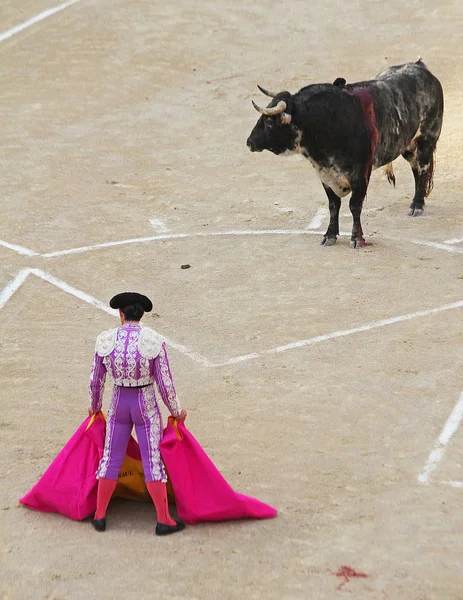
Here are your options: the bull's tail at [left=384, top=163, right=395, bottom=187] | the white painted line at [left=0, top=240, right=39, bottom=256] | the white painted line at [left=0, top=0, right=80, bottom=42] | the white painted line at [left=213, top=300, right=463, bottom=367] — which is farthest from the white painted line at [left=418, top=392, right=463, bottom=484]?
the white painted line at [left=0, top=0, right=80, bottom=42]

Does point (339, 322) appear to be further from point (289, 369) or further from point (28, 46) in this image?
point (28, 46)

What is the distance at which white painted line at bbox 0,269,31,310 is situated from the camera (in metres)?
11.5

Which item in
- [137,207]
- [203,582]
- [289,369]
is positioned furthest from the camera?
[137,207]

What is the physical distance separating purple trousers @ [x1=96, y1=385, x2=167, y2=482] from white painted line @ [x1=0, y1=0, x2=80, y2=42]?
14194mm

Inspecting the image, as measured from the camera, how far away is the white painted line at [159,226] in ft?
44.5

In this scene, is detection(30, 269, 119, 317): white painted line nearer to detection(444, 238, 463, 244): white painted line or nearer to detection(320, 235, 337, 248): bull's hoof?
detection(320, 235, 337, 248): bull's hoof

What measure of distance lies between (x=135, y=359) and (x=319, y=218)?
7.11 meters

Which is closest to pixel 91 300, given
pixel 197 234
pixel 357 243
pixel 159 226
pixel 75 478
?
pixel 197 234

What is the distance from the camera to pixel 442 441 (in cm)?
823

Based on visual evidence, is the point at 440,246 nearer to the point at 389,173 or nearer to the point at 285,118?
the point at 389,173

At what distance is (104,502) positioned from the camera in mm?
7105

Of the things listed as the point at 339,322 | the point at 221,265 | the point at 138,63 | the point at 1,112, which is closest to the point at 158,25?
the point at 138,63

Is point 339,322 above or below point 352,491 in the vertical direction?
below

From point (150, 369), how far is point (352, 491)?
62.8 inches
